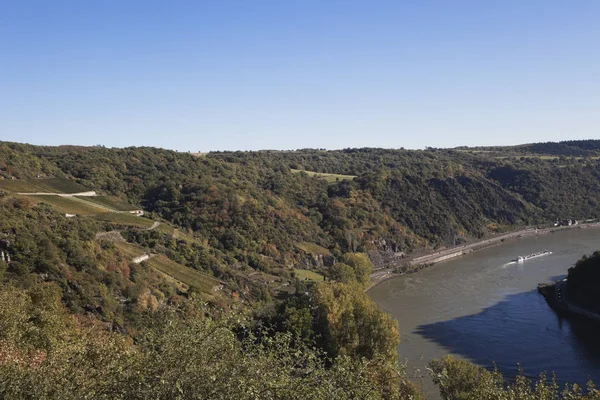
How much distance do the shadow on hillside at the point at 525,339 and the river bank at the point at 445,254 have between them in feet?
51.7

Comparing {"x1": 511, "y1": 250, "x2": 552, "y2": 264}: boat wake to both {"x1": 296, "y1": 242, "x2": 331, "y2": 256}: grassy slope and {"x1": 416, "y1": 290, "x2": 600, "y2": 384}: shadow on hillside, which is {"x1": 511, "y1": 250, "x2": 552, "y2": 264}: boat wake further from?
{"x1": 296, "y1": 242, "x2": 331, "y2": 256}: grassy slope

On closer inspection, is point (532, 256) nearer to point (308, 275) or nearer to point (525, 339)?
point (308, 275)

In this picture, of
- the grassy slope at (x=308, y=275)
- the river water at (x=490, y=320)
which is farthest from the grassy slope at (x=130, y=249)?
the river water at (x=490, y=320)

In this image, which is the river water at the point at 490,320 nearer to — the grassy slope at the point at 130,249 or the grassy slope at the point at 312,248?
the grassy slope at the point at 312,248

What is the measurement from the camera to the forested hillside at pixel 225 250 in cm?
1259

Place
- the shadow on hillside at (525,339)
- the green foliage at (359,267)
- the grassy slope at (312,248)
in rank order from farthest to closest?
the grassy slope at (312,248)
the green foliage at (359,267)
the shadow on hillside at (525,339)

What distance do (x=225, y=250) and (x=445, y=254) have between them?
3563 cm

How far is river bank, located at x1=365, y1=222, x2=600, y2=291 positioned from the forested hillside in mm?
2935

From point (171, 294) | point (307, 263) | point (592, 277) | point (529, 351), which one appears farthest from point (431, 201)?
point (171, 294)

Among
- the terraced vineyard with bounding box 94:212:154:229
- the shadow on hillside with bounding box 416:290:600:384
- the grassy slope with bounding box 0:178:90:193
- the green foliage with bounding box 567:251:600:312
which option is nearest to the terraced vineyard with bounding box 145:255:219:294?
the terraced vineyard with bounding box 94:212:154:229

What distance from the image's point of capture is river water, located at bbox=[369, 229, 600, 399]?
34.2m

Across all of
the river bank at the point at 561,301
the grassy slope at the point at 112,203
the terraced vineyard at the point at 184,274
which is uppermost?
the grassy slope at the point at 112,203

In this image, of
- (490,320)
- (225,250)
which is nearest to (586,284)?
(490,320)

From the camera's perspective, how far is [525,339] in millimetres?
38656
